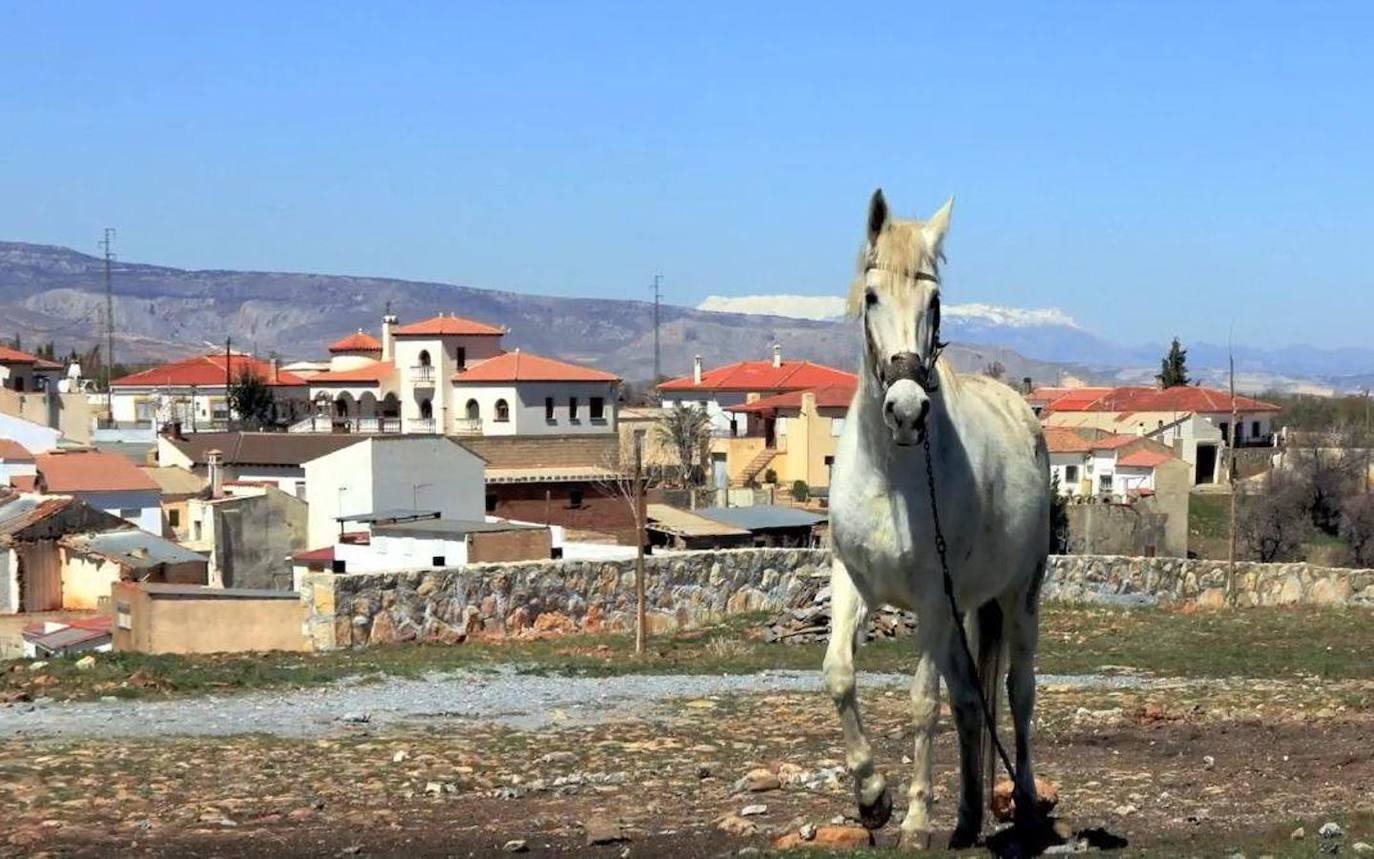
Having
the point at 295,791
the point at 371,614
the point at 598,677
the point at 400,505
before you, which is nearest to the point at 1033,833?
the point at 295,791

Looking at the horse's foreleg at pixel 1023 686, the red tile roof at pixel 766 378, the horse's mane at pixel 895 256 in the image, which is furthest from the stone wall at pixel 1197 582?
the red tile roof at pixel 766 378

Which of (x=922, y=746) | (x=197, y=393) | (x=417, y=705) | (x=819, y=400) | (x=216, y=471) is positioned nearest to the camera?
(x=922, y=746)

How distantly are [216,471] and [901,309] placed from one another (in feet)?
191

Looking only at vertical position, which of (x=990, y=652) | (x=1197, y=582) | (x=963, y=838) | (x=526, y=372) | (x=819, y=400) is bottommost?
(x=1197, y=582)

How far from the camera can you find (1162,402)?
349ft

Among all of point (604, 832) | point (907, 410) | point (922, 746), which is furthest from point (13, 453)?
point (907, 410)

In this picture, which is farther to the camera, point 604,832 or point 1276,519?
point 1276,519

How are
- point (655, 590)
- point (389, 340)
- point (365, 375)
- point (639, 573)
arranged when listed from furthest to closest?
point (389, 340) < point (365, 375) < point (655, 590) < point (639, 573)

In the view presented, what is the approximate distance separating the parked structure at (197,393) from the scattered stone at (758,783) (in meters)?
85.6

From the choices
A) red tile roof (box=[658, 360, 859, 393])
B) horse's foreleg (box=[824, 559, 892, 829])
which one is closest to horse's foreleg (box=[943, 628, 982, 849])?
horse's foreleg (box=[824, 559, 892, 829])

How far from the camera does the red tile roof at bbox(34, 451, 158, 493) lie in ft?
176

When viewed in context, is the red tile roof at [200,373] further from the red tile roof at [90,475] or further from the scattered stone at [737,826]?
the scattered stone at [737,826]

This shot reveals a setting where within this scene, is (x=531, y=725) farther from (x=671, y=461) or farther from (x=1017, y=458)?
(x=671, y=461)

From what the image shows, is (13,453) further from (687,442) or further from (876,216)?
(876,216)
